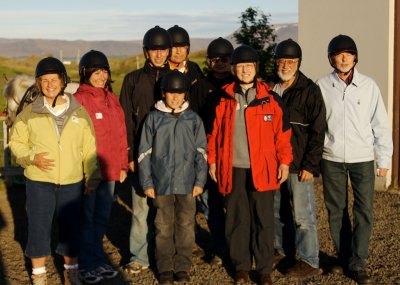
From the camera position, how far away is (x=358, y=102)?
206 inches

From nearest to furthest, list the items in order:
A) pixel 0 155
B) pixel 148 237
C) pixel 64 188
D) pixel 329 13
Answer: pixel 64 188 → pixel 148 237 → pixel 329 13 → pixel 0 155

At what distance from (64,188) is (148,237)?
3.74ft

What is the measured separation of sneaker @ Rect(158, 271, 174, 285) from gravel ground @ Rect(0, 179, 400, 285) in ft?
0.39

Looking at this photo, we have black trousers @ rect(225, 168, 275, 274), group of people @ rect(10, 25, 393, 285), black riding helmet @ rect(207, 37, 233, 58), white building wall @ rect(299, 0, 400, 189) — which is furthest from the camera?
white building wall @ rect(299, 0, 400, 189)

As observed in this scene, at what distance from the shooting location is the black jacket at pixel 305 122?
206 inches

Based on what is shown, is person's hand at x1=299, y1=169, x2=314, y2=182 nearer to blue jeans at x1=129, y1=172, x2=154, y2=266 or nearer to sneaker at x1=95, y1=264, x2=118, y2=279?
blue jeans at x1=129, y1=172, x2=154, y2=266

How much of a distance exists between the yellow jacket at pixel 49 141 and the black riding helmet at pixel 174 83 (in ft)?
2.42

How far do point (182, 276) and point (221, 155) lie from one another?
3.68 feet

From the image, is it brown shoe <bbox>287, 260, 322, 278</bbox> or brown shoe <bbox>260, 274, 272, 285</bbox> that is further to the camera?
brown shoe <bbox>287, 260, 322, 278</bbox>

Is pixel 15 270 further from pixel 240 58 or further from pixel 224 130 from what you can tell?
pixel 240 58

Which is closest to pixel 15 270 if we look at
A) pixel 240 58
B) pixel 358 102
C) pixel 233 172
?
pixel 233 172

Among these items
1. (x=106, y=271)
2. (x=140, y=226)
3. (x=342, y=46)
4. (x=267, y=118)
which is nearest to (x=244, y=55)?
(x=267, y=118)

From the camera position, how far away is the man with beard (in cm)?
525

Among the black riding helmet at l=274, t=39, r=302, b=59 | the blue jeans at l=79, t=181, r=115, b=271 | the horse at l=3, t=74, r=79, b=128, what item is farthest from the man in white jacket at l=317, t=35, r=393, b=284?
the horse at l=3, t=74, r=79, b=128
